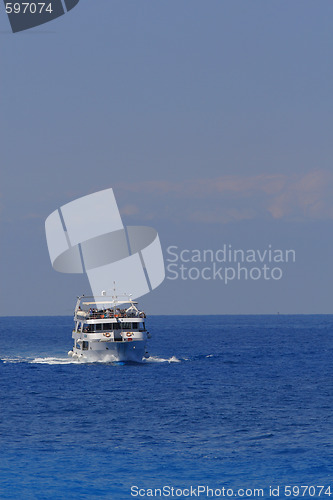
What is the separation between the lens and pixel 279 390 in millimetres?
90188

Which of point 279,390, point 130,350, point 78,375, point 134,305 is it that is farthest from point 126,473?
point 134,305

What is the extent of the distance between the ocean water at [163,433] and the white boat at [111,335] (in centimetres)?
309

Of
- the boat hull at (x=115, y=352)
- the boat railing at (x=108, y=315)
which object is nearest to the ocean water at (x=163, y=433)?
the boat hull at (x=115, y=352)

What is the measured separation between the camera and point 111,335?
11312 cm

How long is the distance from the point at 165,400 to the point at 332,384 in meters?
25.3

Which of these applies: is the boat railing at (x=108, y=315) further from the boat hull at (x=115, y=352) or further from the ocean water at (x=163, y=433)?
the ocean water at (x=163, y=433)

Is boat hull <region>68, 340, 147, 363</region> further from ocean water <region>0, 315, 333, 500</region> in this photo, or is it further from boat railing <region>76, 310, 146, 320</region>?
Result: boat railing <region>76, 310, 146, 320</region>

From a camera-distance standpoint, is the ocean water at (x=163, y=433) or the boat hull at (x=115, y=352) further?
the boat hull at (x=115, y=352)

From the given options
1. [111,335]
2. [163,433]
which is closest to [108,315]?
[111,335]

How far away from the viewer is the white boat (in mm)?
113250

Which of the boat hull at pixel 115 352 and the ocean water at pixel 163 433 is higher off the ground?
the boat hull at pixel 115 352

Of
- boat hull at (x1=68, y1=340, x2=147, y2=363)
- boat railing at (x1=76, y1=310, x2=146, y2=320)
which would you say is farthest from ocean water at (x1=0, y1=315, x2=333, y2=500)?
boat railing at (x1=76, y1=310, x2=146, y2=320)

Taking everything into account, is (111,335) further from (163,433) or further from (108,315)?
(163,433)

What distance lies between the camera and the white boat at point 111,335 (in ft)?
372
